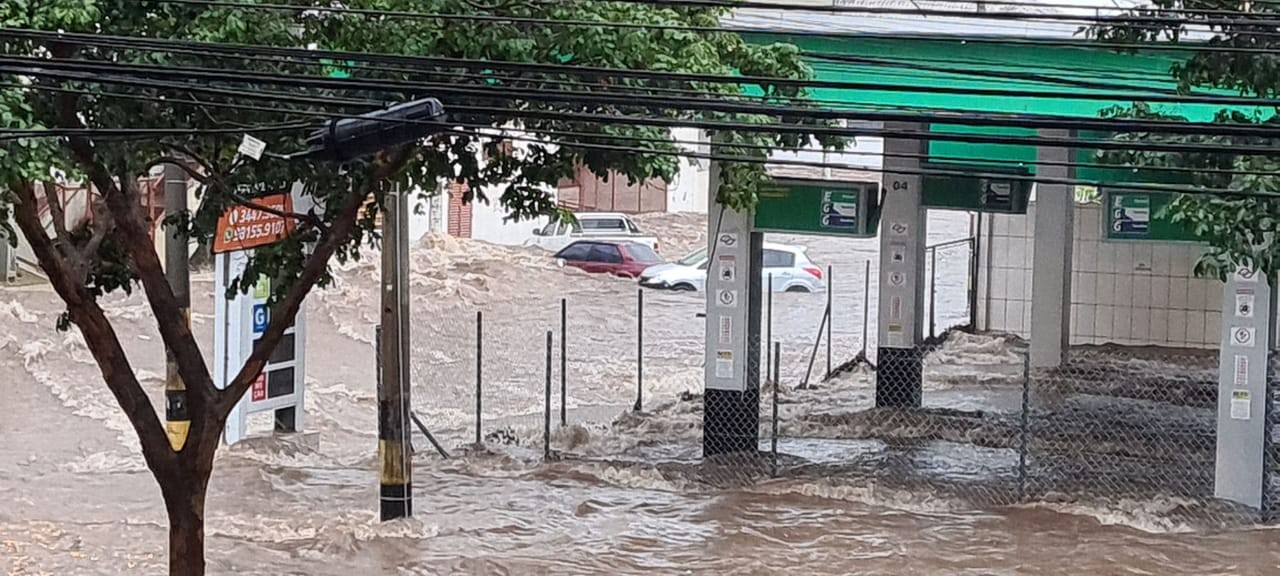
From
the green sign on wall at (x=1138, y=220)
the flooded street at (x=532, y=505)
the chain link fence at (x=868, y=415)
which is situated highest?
the green sign on wall at (x=1138, y=220)

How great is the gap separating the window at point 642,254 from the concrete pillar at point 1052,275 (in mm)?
14041

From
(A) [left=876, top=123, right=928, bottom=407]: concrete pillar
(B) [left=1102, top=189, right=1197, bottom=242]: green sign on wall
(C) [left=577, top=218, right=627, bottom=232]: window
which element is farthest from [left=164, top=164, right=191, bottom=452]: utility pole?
(C) [left=577, top=218, right=627, bottom=232]: window

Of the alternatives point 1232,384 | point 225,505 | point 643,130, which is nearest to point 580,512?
point 225,505

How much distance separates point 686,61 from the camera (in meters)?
9.84

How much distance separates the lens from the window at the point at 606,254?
3550 cm

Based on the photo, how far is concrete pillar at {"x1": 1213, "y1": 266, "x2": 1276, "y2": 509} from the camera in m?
13.2

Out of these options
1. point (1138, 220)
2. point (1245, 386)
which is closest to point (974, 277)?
point (1138, 220)

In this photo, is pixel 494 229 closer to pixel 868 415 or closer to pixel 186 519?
pixel 868 415

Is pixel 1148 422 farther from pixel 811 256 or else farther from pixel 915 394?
pixel 811 256

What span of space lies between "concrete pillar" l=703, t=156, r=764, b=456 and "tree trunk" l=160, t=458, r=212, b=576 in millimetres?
6617

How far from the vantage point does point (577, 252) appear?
3578 cm

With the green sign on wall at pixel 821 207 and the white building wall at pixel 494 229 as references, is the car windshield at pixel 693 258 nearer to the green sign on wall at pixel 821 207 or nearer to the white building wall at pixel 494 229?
the white building wall at pixel 494 229

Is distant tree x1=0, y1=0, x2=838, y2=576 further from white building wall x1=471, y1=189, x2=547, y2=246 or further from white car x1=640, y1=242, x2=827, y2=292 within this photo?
white building wall x1=471, y1=189, x2=547, y2=246

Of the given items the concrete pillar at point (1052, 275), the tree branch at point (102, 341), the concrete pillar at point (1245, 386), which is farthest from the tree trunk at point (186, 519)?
the concrete pillar at point (1052, 275)
